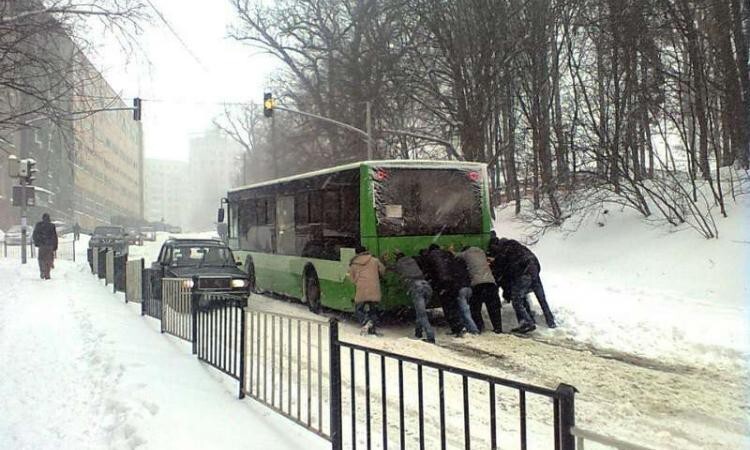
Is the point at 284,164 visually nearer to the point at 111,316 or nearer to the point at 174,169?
the point at 111,316

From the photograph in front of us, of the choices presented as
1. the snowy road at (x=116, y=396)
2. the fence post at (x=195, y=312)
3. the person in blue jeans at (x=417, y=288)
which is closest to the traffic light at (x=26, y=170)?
the snowy road at (x=116, y=396)

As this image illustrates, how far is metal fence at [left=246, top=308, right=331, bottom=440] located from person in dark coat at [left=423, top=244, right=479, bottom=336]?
14.2 feet

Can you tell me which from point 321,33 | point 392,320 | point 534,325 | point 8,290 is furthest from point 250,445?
point 321,33

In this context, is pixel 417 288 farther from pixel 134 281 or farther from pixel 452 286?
pixel 134 281

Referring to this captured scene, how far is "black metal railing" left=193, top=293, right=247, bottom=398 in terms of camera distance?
19.9ft

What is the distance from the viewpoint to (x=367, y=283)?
33.1 ft

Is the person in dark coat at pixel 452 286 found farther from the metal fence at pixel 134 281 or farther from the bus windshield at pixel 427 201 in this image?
the metal fence at pixel 134 281

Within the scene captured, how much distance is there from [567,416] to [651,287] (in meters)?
10.9

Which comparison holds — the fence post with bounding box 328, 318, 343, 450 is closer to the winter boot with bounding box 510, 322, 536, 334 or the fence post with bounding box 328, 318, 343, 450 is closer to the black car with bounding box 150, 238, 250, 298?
the winter boot with bounding box 510, 322, 536, 334

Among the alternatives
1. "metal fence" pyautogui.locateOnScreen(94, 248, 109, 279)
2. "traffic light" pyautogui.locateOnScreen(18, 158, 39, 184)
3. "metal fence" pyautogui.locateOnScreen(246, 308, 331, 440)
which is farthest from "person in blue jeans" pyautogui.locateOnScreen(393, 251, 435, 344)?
"traffic light" pyautogui.locateOnScreen(18, 158, 39, 184)

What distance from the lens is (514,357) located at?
8.34m

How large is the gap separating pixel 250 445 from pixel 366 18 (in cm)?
2897

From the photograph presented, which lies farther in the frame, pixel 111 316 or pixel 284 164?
pixel 284 164

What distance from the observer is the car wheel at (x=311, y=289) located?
41.8ft
